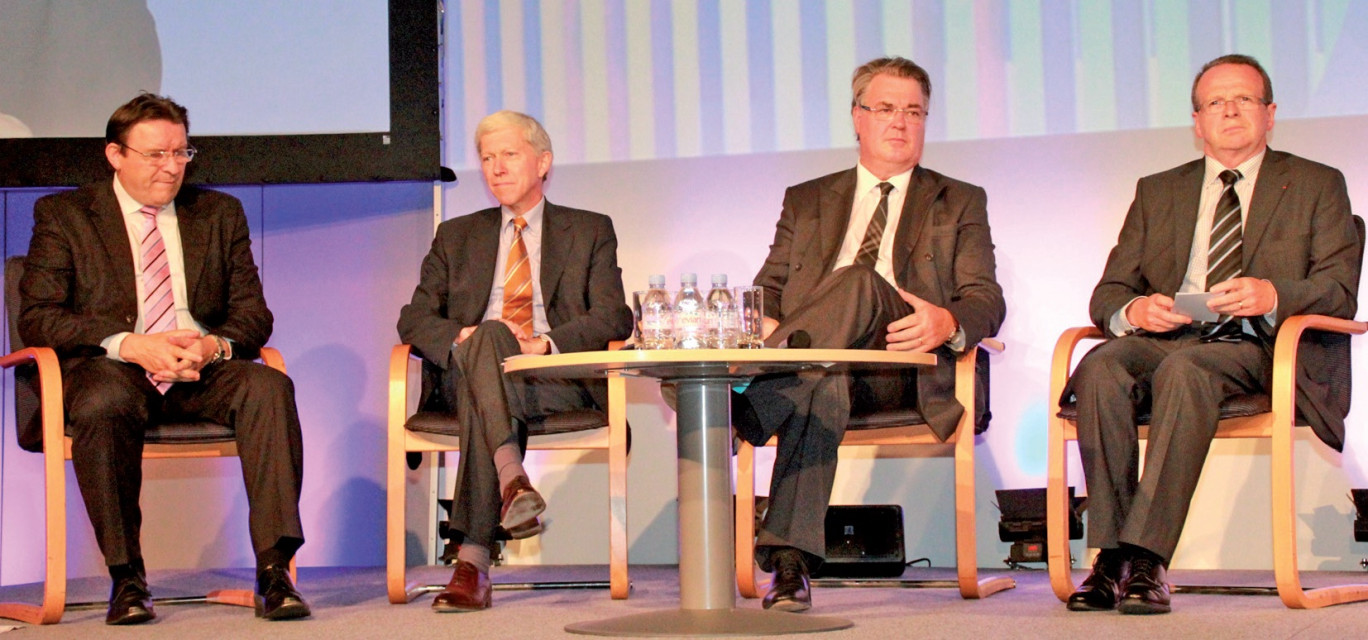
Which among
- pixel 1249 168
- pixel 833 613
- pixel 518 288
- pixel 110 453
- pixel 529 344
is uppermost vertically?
pixel 1249 168

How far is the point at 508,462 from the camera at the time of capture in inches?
113

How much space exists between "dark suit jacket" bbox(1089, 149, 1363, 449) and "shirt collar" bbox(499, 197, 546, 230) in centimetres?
150

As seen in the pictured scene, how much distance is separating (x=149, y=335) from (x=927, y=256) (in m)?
1.85

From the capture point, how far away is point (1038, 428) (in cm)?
423

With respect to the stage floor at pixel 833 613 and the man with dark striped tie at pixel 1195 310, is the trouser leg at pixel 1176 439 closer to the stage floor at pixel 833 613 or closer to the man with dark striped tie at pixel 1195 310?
the man with dark striped tie at pixel 1195 310

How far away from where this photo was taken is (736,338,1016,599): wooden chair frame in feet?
10.2

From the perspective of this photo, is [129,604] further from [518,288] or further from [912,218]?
[912,218]

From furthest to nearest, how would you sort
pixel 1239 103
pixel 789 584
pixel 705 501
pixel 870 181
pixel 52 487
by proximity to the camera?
pixel 870 181 < pixel 1239 103 < pixel 52 487 < pixel 789 584 < pixel 705 501

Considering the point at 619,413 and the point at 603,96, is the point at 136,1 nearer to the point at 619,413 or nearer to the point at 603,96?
the point at 603,96

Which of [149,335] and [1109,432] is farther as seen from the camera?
[149,335]

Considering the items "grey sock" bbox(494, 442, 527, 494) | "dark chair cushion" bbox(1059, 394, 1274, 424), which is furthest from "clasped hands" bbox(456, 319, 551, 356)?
"dark chair cushion" bbox(1059, 394, 1274, 424)

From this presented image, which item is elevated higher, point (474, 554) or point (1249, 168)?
point (1249, 168)

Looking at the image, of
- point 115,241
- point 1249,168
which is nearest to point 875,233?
point 1249,168

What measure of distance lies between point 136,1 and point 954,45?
2.64m
